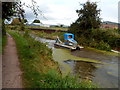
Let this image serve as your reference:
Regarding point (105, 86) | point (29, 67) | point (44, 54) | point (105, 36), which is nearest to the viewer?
point (29, 67)

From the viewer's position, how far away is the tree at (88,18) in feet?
84.8

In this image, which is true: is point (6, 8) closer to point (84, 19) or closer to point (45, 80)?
point (45, 80)

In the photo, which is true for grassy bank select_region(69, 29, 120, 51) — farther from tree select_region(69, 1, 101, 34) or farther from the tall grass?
tree select_region(69, 1, 101, 34)

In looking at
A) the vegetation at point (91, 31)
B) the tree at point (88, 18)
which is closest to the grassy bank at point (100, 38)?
the vegetation at point (91, 31)

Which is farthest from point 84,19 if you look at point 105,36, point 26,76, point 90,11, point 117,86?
point 26,76

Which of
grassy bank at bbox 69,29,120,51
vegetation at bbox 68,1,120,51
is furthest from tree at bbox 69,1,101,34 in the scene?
grassy bank at bbox 69,29,120,51

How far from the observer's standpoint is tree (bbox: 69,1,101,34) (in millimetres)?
25859

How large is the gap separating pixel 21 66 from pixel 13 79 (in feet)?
5.59

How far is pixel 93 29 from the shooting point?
82.4ft

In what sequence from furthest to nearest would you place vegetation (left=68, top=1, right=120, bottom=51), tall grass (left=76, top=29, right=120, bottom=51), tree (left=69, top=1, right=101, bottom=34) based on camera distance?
tree (left=69, top=1, right=101, bottom=34) → vegetation (left=68, top=1, right=120, bottom=51) → tall grass (left=76, top=29, right=120, bottom=51)

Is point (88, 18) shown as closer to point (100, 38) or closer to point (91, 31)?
point (91, 31)

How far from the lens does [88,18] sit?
85.0ft

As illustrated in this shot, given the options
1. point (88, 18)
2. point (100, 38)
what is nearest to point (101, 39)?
point (100, 38)

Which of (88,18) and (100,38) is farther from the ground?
(88,18)
